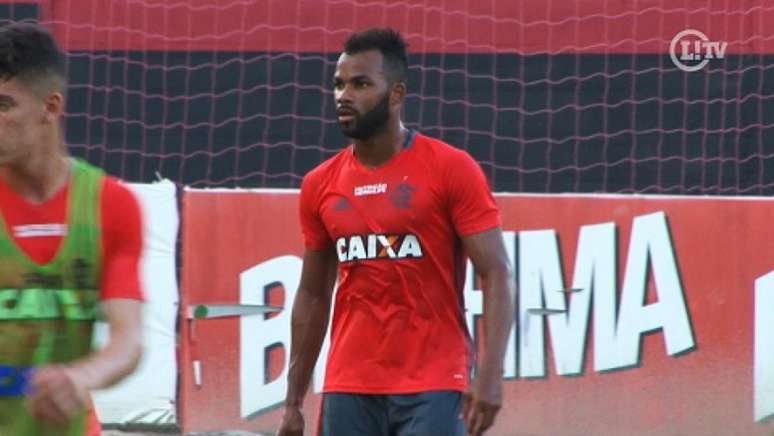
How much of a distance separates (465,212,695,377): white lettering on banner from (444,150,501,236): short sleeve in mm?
4154

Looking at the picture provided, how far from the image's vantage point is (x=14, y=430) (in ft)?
13.7

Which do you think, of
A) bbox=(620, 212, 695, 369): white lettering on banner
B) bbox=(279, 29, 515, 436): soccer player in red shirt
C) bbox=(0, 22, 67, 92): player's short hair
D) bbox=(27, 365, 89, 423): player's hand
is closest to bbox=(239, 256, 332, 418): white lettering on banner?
bbox=(620, 212, 695, 369): white lettering on banner

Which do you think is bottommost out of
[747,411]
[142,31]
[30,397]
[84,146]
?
[747,411]

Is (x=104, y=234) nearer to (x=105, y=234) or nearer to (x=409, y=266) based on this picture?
(x=105, y=234)

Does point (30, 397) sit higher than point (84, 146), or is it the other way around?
point (84, 146)

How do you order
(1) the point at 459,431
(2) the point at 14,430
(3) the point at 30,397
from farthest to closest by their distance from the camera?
(1) the point at 459,431 → (2) the point at 14,430 → (3) the point at 30,397

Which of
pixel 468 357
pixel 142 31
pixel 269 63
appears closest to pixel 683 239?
pixel 269 63

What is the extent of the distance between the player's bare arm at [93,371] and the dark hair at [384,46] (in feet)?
7.13

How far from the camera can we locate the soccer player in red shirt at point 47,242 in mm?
4082

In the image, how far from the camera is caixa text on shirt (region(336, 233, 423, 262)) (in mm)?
5832

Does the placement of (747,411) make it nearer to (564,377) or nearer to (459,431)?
(564,377)

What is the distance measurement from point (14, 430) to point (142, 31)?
6.91 meters

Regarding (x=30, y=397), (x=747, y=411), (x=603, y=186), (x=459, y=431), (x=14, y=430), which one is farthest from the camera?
(x=603, y=186)

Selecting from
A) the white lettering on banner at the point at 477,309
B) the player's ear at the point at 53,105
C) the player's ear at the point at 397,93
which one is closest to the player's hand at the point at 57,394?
the player's ear at the point at 53,105
